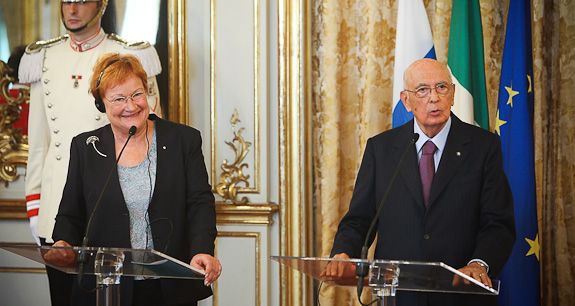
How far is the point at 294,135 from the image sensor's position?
388 centimetres

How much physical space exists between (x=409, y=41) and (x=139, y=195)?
1.61 m

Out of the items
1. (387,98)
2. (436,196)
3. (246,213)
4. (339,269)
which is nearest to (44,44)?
(246,213)

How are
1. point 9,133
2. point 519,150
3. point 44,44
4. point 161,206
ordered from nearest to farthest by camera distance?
point 161,206 < point 519,150 < point 44,44 < point 9,133

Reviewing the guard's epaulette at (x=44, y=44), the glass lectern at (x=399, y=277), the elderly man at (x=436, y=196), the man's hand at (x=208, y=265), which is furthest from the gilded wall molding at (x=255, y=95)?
the glass lectern at (x=399, y=277)

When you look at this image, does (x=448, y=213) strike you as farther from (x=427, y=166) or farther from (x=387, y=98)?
(x=387, y=98)

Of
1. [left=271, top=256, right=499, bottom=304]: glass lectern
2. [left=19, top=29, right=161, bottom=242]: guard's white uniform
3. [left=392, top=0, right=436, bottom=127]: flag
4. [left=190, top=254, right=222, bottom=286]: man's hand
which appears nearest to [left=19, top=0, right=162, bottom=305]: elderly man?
[left=19, top=29, right=161, bottom=242]: guard's white uniform

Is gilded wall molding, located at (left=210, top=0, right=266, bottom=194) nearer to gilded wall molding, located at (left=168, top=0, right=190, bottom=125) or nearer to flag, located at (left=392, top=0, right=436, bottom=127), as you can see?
gilded wall molding, located at (left=168, top=0, right=190, bottom=125)

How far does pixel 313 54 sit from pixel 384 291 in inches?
88.9

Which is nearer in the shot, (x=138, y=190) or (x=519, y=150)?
(x=138, y=190)

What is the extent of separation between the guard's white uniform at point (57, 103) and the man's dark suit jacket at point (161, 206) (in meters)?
0.89

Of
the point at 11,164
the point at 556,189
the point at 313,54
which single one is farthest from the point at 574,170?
the point at 11,164

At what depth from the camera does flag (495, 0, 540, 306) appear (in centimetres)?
331

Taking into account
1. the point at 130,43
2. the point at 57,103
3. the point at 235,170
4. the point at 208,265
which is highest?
the point at 130,43

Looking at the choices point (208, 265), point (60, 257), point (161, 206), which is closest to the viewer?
point (60, 257)
